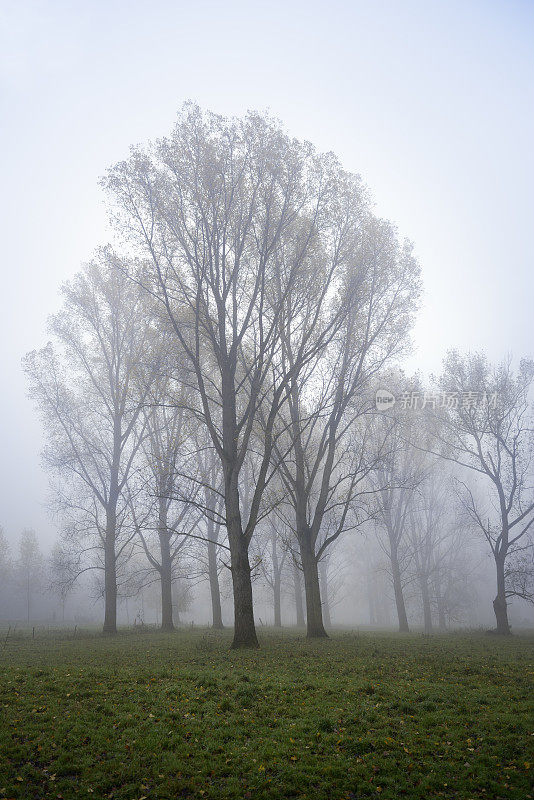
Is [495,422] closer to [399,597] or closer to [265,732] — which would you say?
[399,597]

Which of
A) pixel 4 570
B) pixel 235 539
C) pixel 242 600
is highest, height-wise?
pixel 235 539

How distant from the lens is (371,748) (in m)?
6.70

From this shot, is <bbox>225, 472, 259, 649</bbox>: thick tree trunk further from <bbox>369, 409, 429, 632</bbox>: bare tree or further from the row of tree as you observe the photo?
<bbox>369, 409, 429, 632</bbox>: bare tree

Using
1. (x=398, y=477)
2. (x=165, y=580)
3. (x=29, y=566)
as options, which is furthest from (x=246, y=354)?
(x=29, y=566)

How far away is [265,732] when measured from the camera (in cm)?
717

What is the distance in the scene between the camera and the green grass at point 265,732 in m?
5.76

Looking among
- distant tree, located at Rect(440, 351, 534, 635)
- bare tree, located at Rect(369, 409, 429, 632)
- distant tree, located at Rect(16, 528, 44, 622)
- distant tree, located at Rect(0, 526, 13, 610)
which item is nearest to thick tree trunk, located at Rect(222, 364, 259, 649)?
bare tree, located at Rect(369, 409, 429, 632)

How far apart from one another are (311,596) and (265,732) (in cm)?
1271

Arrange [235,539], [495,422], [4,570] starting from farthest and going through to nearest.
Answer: [4,570], [495,422], [235,539]

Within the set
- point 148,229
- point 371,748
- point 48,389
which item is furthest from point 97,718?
point 48,389

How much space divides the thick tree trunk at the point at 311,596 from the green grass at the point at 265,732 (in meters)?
7.92

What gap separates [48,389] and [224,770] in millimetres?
23042

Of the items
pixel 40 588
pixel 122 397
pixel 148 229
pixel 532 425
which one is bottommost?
pixel 40 588

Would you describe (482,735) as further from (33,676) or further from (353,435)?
(353,435)
